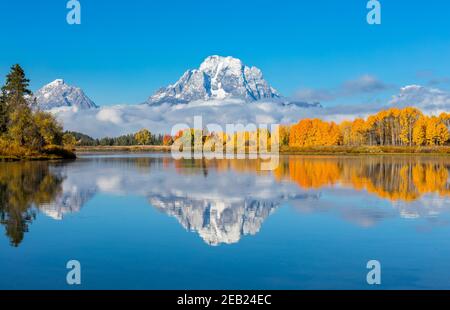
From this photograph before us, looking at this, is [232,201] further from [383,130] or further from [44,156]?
[383,130]

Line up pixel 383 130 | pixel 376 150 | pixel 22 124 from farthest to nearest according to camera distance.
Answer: pixel 383 130
pixel 376 150
pixel 22 124

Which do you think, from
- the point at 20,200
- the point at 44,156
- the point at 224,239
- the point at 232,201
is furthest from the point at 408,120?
the point at 224,239

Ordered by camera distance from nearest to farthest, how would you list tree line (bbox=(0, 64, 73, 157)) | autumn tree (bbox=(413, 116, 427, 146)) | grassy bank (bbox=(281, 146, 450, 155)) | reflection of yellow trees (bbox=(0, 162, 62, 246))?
reflection of yellow trees (bbox=(0, 162, 62, 246)) < tree line (bbox=(0, 64, 73, 157)) < grassy bank (bbox=(281, 146, 450, 155)) < autumn tree (bbox=(413, 116, 427, 146))

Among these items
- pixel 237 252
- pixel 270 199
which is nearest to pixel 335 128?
pixel 270 199

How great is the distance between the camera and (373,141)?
164 m

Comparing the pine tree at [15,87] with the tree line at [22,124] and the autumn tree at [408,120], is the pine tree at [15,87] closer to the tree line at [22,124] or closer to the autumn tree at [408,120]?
the tree line at [22,124]

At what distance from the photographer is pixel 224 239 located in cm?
1491

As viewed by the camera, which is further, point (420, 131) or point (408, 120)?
point (408, 120)

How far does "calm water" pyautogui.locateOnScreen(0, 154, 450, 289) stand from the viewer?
10828 mm

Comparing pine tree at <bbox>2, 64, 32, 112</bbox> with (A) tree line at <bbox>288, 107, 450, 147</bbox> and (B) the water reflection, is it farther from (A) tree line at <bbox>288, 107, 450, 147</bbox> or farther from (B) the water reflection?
(A) tree line at <bbox>288, 107, 450, 147</bbox>

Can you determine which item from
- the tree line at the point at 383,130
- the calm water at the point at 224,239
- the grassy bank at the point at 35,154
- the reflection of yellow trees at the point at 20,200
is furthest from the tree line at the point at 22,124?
the tree line at the point at 383,130

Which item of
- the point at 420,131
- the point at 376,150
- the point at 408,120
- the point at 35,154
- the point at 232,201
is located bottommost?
the point at 232,201

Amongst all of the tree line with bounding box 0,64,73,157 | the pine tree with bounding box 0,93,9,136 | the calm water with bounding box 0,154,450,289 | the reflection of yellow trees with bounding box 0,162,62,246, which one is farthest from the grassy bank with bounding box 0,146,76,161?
the calm water with bounding box 0,154,450,289
